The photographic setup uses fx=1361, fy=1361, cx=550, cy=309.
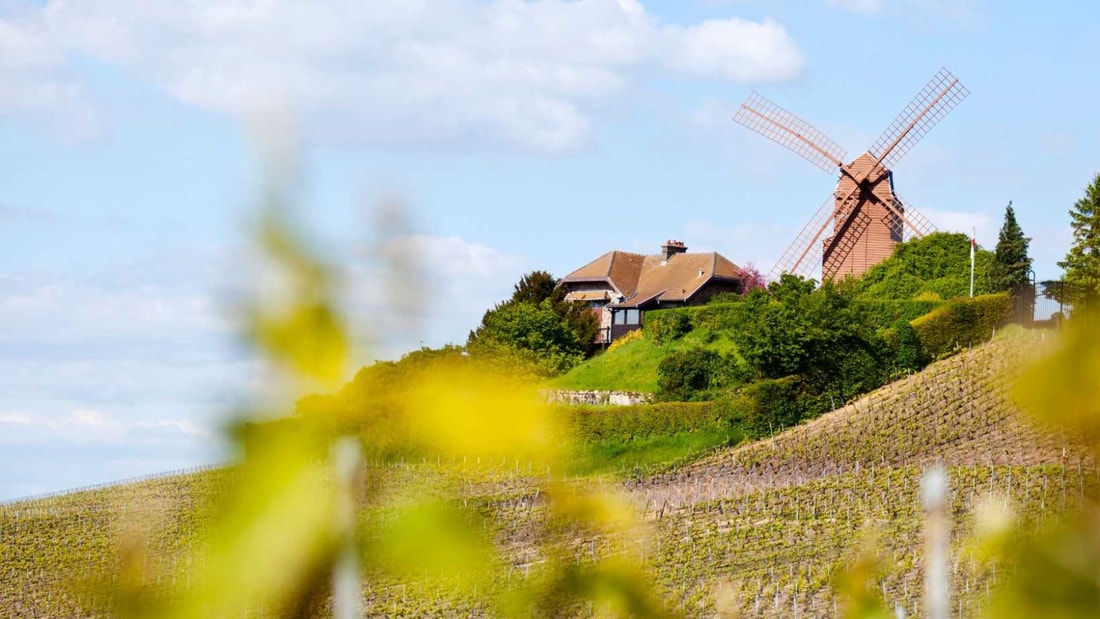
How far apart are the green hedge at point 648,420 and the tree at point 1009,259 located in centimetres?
861

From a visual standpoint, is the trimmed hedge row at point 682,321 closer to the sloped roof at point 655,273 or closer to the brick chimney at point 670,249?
the sloped roof at point 655,273

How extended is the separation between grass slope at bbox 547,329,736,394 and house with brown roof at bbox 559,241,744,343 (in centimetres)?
626

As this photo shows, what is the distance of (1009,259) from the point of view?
32125 millimetres

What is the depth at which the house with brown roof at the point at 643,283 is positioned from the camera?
40000 millimetres

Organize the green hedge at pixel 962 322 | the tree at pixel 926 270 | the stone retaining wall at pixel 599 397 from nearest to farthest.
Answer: the green hedge at pixel 962 322
the stone retaining wall at pixel 599 397
the tree at pixel 926 270

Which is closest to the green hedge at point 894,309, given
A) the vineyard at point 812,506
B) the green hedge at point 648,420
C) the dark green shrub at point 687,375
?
the vineyard at point 812,506

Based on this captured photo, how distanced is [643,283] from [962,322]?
15.6m

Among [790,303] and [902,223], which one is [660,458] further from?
[902,223]

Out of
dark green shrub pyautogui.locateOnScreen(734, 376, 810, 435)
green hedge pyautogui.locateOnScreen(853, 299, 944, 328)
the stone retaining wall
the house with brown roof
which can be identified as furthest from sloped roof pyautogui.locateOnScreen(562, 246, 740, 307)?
dark green shrub pyautogui.locateOnScreen(734, 376, 810, 435)

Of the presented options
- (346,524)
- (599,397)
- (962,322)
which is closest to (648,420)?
(599,397)

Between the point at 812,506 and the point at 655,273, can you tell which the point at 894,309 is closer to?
the point at 812,506

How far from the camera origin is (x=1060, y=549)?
50.3 inches

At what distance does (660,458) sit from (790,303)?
4.42 metres

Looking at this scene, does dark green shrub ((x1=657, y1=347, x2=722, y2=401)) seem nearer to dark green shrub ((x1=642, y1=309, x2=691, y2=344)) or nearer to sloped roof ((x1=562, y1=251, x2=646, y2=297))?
dark green shrub ((x1=642, y1=309, x2=691, y2=344))
